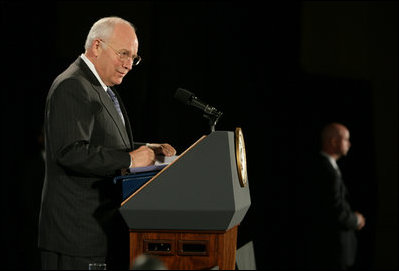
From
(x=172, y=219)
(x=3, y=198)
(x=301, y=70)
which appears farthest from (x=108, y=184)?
(x=301, y=70)

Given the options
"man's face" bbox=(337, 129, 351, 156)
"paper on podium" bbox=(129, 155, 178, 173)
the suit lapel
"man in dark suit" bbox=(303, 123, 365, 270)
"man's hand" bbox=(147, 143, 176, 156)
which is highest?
"man's face" bbox=(337, 129, 351, 156)

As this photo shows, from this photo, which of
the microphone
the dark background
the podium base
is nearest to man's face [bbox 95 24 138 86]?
the microphone

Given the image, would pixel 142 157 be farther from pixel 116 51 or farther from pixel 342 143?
pixel 342 143

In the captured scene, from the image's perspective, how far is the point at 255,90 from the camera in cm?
460

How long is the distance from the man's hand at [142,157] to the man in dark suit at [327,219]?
270 centimetres

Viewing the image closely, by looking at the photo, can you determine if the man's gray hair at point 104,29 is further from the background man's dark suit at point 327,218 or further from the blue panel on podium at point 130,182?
the background man's dark suit at point 327,218

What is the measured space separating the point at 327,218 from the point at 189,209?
2.81 m

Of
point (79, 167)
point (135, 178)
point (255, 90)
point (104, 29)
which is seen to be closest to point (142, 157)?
point (135, 178)

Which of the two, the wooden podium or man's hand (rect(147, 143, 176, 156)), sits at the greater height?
man's hand (rect(147, 143, 176, 156))

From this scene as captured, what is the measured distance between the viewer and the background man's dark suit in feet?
14.1

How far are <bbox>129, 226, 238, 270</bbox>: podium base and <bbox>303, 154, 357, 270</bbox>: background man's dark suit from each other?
8.83 feet

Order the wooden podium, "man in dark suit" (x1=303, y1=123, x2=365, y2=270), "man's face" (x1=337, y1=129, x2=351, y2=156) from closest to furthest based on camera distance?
1. the wooden podium
2. "man in dark suit" (x1=303, y1=123, x2=365, y2=270)
3. "man's face" (x1=337, y1=129, x2=351, y2=156)

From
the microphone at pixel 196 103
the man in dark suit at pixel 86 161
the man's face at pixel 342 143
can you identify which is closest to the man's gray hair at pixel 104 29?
the man in dark suit at pixel 86 161

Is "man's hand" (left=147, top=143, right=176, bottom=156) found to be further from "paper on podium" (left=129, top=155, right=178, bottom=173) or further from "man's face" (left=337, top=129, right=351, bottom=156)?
"man's face" (left=337, top=129, right=351, bottom=156)
